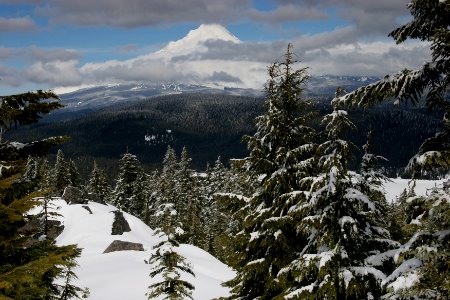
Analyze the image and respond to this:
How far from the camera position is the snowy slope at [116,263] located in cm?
2852

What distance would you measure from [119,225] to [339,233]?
4048 cm

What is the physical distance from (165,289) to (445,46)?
16651 millimetres

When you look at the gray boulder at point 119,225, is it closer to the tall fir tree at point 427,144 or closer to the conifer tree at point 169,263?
the conifer tree at point 169,263

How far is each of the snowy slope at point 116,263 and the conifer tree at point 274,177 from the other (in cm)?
1546

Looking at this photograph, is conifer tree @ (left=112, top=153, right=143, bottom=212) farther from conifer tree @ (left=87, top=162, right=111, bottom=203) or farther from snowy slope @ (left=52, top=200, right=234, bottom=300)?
snowy slope @ (left=52, top=200, right=234, bottom=300)

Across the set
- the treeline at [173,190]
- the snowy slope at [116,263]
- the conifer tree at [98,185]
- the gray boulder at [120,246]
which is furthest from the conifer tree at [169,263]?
the conifer tree at [98,185]

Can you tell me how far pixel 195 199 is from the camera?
210ft

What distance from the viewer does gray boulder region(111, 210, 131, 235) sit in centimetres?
4606

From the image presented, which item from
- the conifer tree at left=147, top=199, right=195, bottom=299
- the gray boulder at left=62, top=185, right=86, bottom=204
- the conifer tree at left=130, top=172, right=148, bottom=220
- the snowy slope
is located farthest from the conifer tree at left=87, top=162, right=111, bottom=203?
the conifer tree at left=147, top=199, right=195, bottom=299

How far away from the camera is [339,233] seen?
31.2ft

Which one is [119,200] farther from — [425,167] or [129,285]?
[425,167]

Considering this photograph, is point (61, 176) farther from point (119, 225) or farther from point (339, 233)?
point (339, 233)

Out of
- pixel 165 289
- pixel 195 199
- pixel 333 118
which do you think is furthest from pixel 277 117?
pixel 195 199

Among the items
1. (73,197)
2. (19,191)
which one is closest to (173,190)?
(73,197)
